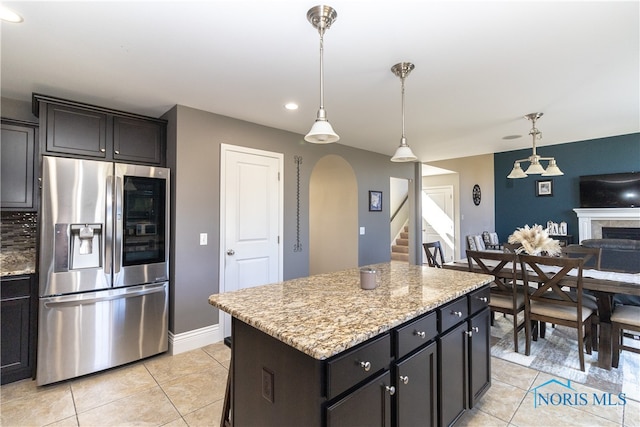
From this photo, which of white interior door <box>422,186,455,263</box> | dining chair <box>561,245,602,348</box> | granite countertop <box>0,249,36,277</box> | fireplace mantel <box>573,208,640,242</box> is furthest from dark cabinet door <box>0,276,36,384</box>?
fireplace mantel <box>573,208,640,242</box>

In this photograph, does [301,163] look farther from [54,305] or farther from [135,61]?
[54,305]

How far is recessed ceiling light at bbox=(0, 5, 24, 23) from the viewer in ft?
5.39

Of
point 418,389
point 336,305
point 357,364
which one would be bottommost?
point 418,389

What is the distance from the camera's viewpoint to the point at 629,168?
191 inches

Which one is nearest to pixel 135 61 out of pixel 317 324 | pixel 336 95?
pixel 336 95

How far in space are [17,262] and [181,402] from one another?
2.04m

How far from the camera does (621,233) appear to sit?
4945mm

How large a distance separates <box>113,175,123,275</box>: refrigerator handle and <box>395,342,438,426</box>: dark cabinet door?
254 cm

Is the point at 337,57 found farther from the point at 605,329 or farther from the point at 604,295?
the point at 605,329

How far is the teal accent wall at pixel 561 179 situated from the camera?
16.2 feet

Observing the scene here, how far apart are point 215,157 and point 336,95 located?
56.1 inches

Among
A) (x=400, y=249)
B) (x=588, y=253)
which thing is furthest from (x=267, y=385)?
(x=400, y=249)

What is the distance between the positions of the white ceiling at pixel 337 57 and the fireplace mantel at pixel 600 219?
7.65ft
